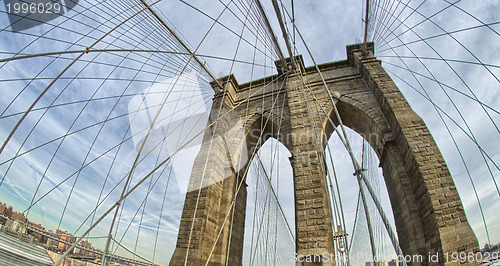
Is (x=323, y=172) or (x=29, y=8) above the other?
(x=29, y=8)

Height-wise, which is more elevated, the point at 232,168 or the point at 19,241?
the point at 232,168

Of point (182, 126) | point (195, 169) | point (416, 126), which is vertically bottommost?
point (195, 169)

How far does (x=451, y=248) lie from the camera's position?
462cm

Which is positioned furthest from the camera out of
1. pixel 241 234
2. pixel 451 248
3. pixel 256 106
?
pixel 256 106

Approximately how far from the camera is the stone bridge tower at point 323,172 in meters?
5.23

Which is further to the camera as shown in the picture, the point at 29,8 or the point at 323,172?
the point at 29,8

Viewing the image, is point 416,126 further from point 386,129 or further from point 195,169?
point 195,169

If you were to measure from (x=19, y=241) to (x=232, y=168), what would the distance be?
6.45 metres

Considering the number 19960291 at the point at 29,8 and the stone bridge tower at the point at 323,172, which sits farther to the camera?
the stone bridge tower at the point at 323,172

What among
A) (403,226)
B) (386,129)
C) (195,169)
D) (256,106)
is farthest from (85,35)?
(403,226)

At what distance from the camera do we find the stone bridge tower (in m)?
5.23

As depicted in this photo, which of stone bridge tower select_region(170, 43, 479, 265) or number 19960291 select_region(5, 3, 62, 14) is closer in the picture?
number 19960291 select_region(5, 3, 62, 14)

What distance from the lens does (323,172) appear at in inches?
142

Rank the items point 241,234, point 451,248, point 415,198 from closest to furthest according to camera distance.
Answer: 1. point 451,248
2. point 415,198
3. point 241,234
